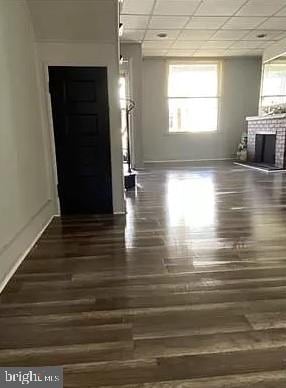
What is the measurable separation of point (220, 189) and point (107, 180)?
2.16 metres

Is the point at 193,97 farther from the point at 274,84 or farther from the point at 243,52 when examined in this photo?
the point at 274,84

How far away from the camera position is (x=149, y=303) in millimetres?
1810

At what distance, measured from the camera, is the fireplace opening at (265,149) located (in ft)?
24.3

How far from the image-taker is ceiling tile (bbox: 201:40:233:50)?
7.03 meters

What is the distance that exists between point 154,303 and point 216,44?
23.4 ft

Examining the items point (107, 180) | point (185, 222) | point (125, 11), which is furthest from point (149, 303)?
point (125, 11)

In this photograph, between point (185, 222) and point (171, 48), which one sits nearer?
point (185, 222)

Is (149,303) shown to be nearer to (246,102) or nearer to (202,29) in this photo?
(202,29)

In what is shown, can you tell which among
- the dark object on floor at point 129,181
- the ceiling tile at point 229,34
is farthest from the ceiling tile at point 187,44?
the dark object on floor at point 129,181

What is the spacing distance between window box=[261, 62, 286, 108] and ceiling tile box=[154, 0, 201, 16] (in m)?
3.44

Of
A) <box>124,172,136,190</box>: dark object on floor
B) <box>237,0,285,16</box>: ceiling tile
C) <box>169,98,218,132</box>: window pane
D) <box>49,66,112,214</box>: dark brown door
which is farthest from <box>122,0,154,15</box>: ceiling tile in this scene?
<box>169,98,218,132</box>: window pane

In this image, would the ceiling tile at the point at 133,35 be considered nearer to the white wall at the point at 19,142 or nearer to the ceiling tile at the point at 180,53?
the ceiling tile at the point at 180,53

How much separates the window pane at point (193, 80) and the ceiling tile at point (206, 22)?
2540 millimetres

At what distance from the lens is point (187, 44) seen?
723cm
